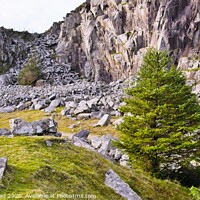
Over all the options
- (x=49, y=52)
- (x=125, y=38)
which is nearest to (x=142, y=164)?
(x=125, y=38)

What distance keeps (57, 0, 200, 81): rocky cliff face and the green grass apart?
64.0 m

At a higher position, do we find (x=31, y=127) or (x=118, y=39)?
(x=118, y=39)

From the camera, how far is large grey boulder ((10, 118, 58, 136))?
20.1 m

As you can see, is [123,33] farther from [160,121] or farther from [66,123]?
[160,121]

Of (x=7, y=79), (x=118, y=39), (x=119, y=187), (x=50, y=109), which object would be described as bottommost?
(x=50, y=109)

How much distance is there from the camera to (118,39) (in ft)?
288

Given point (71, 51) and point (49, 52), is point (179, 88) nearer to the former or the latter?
point (71, 51)

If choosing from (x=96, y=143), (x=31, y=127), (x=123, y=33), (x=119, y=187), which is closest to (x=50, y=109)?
(x=96, y=143)

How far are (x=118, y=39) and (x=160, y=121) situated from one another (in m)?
71.8

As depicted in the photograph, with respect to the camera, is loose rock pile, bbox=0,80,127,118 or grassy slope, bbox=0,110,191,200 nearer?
grassy slope, bbox=0,110,191,200

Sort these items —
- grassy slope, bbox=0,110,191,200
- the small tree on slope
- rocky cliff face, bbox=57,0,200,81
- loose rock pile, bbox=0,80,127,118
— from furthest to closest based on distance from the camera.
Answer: rocky cliff face, bbox=57,0,200,81 < loose rock pile, bbox=0,80,127,118 < the small tree on slope < grassy slope, bbox=0,110,191,200

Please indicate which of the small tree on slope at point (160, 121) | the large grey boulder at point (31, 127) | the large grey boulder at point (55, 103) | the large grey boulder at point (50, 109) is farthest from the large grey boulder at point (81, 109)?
the small tree on slope at point (160, 121)

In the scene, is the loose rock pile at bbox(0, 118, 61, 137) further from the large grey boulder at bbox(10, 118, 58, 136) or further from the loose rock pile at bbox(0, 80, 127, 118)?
the loose rock pile at bbox(0, 80, 127, 118)

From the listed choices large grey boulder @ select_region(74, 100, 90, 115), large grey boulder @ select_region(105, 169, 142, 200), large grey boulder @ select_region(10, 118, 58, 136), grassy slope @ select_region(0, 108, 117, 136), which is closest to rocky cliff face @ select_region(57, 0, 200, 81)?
large grey boulder @ select_region(74, 100, 90, 115)
